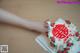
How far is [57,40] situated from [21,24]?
22 cm

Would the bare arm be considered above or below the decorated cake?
above

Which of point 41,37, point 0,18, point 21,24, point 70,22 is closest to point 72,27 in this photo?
point 70,22

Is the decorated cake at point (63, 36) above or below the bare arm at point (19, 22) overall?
below

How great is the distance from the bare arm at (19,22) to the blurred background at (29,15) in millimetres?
21

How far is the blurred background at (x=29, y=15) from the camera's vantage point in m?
0.78

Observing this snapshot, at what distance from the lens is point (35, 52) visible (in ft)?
2.57

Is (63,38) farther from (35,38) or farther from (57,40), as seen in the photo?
(35,38)

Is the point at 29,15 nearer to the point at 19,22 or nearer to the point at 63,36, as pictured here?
the point at 19,22

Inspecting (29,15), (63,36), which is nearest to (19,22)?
(29,15)

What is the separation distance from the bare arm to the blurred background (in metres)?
0.02

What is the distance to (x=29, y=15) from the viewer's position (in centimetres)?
79

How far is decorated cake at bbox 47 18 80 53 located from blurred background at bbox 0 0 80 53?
32 mm

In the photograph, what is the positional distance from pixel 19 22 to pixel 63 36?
0.26 metres

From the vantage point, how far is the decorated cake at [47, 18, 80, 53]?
776 millimetres
